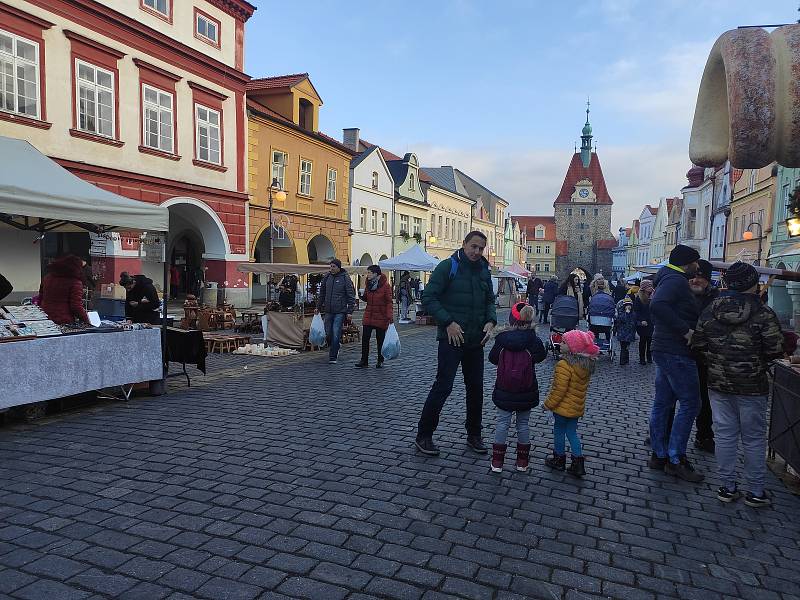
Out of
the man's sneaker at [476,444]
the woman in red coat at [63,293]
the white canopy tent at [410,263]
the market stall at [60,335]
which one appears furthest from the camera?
the white canopy tent at [410,263]

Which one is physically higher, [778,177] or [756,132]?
[778,177]

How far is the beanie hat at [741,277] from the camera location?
4.18 m

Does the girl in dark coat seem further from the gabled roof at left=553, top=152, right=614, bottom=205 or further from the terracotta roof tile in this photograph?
the gabled roof at left=553, top=152, right=614, bottom=205

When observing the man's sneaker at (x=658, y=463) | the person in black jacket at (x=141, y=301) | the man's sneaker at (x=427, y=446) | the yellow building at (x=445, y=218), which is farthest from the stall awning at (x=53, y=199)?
the yellow building at (x=445, y=218)

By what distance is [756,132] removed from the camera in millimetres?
1561

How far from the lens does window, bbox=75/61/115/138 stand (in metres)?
15.7

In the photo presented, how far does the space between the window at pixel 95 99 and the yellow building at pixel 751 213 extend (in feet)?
86.7

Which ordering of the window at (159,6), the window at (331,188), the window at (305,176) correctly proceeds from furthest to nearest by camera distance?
→ the window at (331,188)
the window at (305,176)
the window at (159,6)

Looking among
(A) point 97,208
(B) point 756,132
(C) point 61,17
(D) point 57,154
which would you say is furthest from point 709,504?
(C) point 61,17

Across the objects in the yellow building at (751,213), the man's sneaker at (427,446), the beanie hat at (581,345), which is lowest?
the man's sneaker at (427,446)

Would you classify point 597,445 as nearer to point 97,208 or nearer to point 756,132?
point 756,132

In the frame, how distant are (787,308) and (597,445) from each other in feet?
80.9

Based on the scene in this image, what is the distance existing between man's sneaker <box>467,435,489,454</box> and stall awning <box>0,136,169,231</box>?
16.6 ft

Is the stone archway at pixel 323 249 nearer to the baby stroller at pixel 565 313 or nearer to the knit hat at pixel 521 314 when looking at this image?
the baby stroller at pixel 565 313
